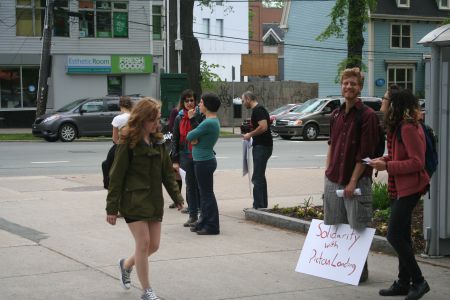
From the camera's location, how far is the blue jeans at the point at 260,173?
10562mm

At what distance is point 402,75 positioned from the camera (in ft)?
159

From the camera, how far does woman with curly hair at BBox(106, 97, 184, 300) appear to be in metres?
6.01

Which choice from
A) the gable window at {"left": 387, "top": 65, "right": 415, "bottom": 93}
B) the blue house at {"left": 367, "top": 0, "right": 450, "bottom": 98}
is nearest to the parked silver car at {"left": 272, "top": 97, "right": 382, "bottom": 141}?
the blue house at {"left": 367, "top": 0, "right": 450, "bottom": 98}

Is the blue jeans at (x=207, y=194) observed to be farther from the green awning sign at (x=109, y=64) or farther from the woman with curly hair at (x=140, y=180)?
the green awning sign at (x=109, y=64)

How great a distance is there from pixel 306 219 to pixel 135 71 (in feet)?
103

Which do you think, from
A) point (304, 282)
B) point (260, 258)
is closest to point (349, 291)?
point (304, 282)

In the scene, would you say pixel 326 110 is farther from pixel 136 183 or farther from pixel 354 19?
pixel 136 183

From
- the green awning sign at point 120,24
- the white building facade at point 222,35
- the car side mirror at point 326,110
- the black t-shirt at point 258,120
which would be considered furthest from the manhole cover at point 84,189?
the white building facade at point 222,35

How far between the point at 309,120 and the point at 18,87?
15880 millimetres

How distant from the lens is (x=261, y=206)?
10812mm

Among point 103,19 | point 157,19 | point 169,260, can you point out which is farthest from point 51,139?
point 169,260

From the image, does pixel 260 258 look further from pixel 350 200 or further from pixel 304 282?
pixel 350 200

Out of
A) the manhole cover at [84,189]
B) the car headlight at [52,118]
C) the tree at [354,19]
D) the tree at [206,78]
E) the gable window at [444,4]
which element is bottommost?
the manhole cover at [84,189]

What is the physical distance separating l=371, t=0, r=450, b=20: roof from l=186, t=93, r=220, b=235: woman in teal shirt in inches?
1517
